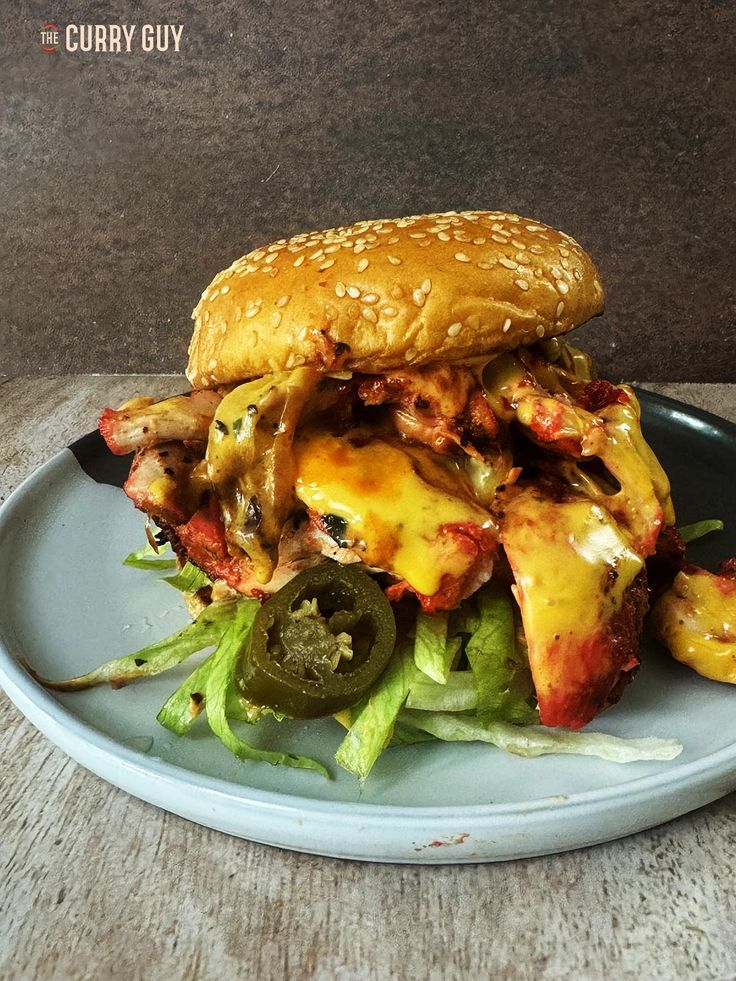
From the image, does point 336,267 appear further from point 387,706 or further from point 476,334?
point 387,706

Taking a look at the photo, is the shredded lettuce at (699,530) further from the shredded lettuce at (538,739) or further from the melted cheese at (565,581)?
the shredded lettuce at (538,739)

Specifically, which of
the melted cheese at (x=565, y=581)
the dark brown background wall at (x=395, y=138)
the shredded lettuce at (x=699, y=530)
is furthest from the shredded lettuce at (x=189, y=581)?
the dark brown background wall at (x=395, y=138)

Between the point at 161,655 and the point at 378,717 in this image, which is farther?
the point at 161,655

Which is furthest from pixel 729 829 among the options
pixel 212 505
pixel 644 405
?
pixel 644 405

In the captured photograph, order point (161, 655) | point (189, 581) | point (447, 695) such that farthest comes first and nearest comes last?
point (189, 581)
point (161, 655)
point (447, 695)

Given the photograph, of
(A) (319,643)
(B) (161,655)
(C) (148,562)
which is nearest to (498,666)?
(A) (319,643)

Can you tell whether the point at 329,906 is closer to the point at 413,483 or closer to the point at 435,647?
the point at 435,647
